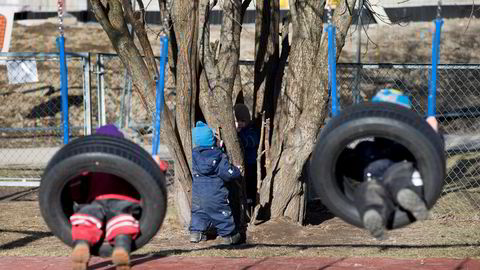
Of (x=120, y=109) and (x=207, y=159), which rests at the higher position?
(x=207, y=159)

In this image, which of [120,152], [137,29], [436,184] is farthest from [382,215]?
[137,29]

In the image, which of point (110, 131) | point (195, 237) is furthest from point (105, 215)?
point (195, 237)

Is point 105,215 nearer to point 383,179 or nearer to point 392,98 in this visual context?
point 383,179

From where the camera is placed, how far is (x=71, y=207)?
5586mm

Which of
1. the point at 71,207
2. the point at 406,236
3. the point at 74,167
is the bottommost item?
the point at 406,236

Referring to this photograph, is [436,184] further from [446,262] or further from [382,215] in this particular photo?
[446,262]

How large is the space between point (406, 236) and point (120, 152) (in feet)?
15.4

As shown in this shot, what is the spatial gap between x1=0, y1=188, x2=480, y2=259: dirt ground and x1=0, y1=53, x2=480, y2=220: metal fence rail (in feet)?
2.79

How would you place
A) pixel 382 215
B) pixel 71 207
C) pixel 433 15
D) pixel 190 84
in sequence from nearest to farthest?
1. pixel 382 215
2. pixel 71 207
3. pixel 190 84
4. pixel 433 15

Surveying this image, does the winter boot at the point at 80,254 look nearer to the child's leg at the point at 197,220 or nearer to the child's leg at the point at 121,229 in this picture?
the child's leg at the point at 121,229

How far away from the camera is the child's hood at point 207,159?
802 cm

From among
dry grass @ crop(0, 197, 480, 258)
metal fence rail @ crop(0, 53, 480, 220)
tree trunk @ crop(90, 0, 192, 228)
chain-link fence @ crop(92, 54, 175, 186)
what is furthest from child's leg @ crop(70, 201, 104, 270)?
chain-link fence @ crop(92, 54, 175, 186)

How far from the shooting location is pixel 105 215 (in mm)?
5488

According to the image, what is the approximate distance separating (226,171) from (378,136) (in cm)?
311
